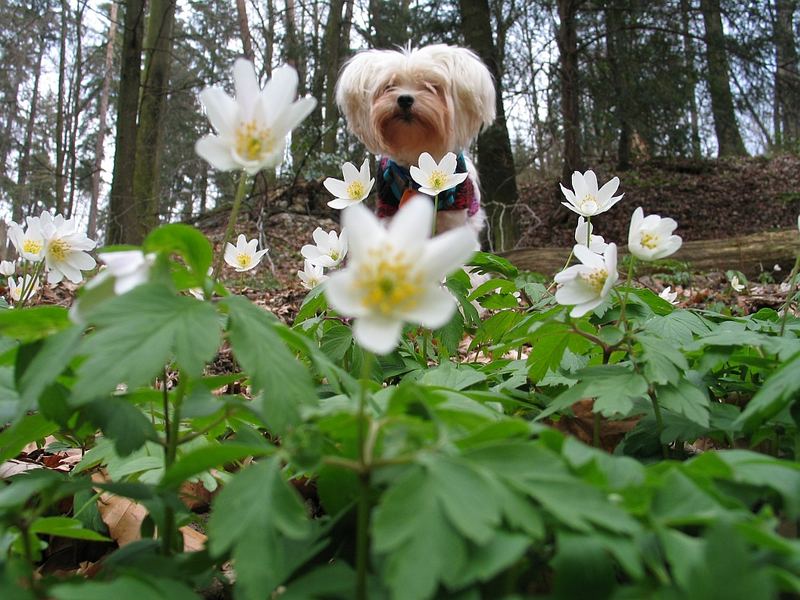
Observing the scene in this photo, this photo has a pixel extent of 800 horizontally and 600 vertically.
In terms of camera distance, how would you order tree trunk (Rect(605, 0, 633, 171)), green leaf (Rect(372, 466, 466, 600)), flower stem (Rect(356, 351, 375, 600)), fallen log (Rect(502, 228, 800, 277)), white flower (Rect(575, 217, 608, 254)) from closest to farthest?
1. green leaf (Rect(372, 466, 466, 600))
2. flower stem (Rect(356, 351, 375, 600))
3. white flower (Rect(575, 217, 608, 254))
4. fallen log (Rect(502, 228, 800, 277))
5. tree trunk (Rect(605, 0, 633, 171))

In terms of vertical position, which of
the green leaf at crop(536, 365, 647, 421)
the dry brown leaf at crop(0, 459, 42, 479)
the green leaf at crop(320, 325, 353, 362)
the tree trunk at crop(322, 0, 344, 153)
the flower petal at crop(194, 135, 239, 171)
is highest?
the tree trunk at crop(322, 0, 344, 153)

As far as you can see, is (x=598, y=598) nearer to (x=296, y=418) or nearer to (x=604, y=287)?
(x=296, y=418)

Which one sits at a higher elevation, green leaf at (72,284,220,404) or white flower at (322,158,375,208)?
white flower at (322,158,375,208)

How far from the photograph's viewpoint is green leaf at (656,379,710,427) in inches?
45.1

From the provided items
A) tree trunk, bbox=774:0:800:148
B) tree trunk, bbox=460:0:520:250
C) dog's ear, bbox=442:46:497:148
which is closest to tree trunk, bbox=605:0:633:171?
tree trunk, bbox=460:0:520:250

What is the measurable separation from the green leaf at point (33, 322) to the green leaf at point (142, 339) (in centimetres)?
14

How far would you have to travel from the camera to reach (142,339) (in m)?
0.79

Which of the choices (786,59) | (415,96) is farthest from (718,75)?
(415,96)

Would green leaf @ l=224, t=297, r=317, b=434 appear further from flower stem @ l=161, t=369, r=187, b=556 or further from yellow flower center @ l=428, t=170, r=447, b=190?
yellow flower center @ l=428, t=170, r=447, b=190

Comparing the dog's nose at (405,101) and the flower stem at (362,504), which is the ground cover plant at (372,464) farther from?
the dog's nose at (405,101)

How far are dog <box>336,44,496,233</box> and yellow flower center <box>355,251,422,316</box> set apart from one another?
3.84 meters

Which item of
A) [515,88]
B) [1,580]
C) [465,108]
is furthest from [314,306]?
[515,88]

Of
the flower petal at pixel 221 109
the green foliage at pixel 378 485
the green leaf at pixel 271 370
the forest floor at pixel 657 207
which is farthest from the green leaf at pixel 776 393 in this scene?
the forest floor at pixel 657 207

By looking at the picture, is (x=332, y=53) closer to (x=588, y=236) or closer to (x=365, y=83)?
(x=365, y=83)
